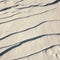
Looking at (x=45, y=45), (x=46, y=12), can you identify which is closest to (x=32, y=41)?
(x=45, y=45)

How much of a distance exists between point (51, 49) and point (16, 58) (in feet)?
1.06

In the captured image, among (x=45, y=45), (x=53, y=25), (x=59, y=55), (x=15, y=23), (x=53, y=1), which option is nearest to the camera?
(x=59, y=55)

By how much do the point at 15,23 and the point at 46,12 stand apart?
394 mm

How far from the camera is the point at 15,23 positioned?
217cm

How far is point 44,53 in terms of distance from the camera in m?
1.71

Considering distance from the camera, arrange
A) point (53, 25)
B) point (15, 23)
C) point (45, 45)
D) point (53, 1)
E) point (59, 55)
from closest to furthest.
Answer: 1. point (59, 55)
2. point (45, 45)
3. point (53, 25)
4. point (15, 23)
5. point (53, 1)

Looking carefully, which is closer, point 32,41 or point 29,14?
point 32,41

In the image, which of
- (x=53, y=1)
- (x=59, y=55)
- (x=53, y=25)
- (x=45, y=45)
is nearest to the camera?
(x=59, y=55)

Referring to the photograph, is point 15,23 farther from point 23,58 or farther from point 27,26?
point 23,58

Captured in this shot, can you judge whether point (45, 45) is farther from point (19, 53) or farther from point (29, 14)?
point (29, 14)

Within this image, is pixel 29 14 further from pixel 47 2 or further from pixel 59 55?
pixel 59 55

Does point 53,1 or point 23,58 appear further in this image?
point 53,1

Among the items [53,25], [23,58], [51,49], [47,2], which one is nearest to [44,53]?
[51,49]

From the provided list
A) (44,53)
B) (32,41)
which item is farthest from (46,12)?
(44,53)
